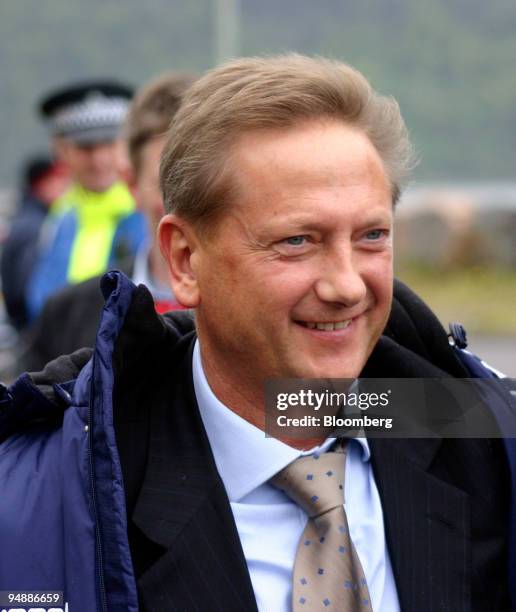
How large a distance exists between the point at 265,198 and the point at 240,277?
0.51 feet

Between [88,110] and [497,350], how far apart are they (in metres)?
5.83

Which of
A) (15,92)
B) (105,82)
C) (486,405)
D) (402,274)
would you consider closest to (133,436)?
(486,405)

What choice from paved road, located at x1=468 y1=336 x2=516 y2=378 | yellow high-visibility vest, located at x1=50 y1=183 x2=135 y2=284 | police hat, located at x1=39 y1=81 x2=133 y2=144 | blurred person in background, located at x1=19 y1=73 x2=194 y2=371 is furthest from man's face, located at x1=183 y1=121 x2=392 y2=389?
paved road, located at x1=468 y1=336 x2=516 y2=378

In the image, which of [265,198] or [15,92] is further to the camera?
[15,92]

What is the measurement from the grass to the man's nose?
886cm

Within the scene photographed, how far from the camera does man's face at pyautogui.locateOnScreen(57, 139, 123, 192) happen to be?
5.51 metres

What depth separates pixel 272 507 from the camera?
2.18 metres

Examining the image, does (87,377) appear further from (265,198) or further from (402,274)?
(402,274)

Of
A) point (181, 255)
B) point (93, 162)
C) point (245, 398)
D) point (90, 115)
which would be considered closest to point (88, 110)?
point (90, 115)

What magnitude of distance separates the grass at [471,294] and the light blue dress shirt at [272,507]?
869 cm

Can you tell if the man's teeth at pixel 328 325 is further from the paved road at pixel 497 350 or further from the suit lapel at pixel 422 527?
the paved road at pixel 497 350

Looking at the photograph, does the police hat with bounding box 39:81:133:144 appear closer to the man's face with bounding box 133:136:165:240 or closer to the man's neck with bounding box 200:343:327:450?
the man's face with bounding box 133:136:165:240

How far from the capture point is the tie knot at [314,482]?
7.08 feet

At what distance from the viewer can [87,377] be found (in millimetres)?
2064
